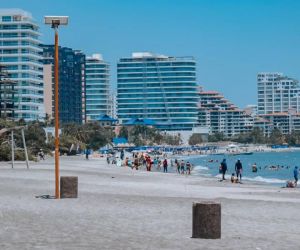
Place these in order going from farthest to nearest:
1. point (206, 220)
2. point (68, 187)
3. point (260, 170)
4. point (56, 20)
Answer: point (260, 170)
point (68, 187)
point (56, 20)
point (206, 220)

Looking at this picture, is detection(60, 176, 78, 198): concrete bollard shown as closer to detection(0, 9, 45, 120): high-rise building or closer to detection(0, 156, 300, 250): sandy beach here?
detection(0, 156, 300, 250): sandy beach

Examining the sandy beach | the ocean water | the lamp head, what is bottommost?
the ocean water

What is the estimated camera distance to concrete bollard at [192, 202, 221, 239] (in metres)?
11.8

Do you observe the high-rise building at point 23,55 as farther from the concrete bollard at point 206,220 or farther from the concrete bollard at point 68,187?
the concrete bollard at point 206,220

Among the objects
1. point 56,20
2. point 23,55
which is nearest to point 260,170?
point 23,55

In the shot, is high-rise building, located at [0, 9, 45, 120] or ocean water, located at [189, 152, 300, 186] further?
high-rise building, located at [0, 9, 45, 120]

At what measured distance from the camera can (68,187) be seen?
1998cm

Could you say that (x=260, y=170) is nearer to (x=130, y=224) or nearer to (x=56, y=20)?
(x=56, y=20)

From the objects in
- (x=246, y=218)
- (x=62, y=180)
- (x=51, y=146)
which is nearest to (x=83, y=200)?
(x=62, y=180)

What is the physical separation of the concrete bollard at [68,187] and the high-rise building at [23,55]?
5035 inches

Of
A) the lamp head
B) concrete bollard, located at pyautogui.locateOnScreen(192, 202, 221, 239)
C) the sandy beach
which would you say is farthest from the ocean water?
concrete bollard, located at pyautogui.locateOnScreen(192, 202, 221, 239)

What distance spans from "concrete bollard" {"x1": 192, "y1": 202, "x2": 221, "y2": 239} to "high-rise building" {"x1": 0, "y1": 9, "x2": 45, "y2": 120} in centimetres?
13639

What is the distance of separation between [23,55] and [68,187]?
13264 cm

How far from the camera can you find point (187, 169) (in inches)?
2405
